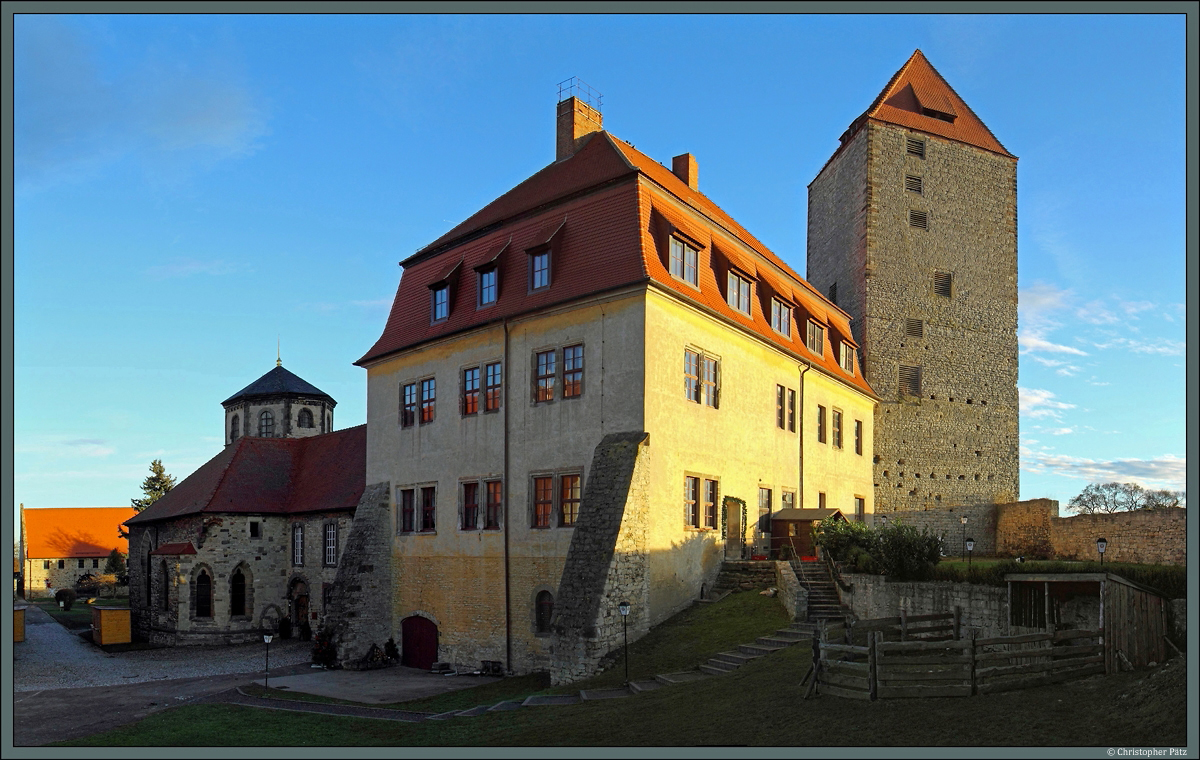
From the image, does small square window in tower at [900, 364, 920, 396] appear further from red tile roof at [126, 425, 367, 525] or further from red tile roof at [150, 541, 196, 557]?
red tile roof at [150, 541, 196, 557]

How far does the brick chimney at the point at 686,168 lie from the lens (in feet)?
103

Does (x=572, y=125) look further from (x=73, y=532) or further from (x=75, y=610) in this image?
(x=73, y=532)

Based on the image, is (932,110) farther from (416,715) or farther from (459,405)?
(416,715)

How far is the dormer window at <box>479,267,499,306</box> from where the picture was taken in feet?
88.5

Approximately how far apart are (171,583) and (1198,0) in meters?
38.6

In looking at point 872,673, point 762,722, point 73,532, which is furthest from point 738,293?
point 73,532

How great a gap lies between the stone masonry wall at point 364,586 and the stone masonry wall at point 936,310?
20185mm

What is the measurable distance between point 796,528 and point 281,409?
1420 inches

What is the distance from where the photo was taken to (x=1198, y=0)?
9.94 meters

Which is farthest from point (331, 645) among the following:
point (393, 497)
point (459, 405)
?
point (459, 405)

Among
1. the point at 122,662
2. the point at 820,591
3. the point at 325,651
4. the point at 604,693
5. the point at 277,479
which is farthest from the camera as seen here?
the point at 277,479

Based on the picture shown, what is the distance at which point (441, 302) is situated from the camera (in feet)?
94.6

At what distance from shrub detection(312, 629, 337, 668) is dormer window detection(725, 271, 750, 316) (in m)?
15.8

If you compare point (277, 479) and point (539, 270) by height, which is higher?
point (539, 270)
